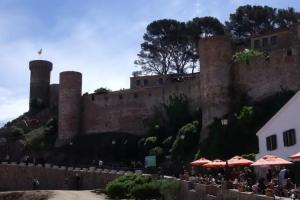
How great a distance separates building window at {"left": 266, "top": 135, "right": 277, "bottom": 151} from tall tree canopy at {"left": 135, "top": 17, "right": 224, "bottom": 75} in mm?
44398

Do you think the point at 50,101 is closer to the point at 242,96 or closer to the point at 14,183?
the point at 14,183

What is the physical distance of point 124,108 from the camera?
66.2 meters

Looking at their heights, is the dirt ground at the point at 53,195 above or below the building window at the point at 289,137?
below

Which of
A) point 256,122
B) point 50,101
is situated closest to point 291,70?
point 256,122

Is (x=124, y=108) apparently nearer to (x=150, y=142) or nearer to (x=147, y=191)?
(x=150, y=142)

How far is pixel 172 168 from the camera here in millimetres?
47281

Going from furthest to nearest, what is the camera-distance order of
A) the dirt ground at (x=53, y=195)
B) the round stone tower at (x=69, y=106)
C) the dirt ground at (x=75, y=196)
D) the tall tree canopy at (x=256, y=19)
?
the tall tree canopy at (x=256, y=19), the round stone tower at (x=69, y=106), the dirt ground at (x=53, y=195), the dirt ground at (x=75, y=196)

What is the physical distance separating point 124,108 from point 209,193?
1515 inches

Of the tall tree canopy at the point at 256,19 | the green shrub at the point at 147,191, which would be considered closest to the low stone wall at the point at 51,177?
the green shrub at the point at 147,191

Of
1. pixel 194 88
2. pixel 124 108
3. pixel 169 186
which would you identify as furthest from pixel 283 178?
pixel 124 108

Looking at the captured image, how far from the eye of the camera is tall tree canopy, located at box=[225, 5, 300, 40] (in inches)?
3113

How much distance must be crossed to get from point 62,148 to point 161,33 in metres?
25.8

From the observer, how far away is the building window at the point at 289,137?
107ft

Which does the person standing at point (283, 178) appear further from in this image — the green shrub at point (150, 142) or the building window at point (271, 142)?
the green shrub at point (150, 142)
